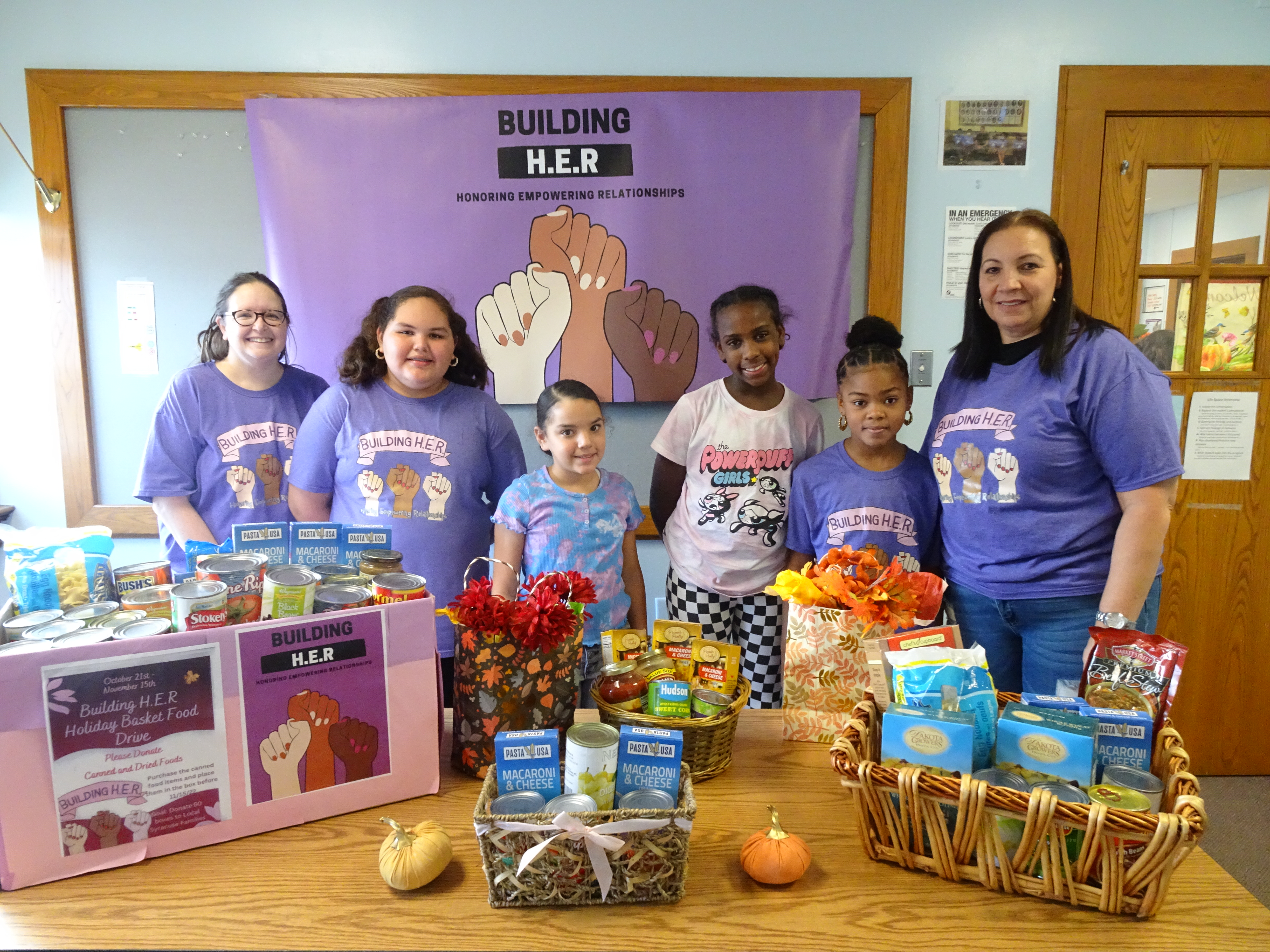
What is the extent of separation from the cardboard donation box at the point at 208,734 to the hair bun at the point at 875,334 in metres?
1.43

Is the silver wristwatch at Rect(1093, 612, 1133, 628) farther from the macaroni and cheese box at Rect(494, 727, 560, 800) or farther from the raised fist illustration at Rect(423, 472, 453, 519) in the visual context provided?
the raised fist illustration at Rect(423, 472, 453, 519)

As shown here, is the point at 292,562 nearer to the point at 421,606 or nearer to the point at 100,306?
the point at 421,606

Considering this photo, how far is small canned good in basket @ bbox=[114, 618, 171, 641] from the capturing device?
2.74 ft

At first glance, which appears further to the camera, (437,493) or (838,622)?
(437,493)

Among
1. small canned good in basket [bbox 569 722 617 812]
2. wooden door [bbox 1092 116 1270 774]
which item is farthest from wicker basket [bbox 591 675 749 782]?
wooden door [bbox 1092 116 1270 774]

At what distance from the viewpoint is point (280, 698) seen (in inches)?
35.5

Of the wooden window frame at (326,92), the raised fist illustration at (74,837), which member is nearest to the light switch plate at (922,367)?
the wooden window frame at (326,92)

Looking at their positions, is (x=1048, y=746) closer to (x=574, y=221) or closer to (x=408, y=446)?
A: (x=408, y=446)

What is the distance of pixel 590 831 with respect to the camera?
2.53 ft

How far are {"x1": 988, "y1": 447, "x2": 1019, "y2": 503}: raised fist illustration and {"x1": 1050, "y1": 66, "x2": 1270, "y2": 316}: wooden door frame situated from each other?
4.93 feet

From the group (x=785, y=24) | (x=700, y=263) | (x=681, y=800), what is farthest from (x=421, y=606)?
(x=785, y=24)

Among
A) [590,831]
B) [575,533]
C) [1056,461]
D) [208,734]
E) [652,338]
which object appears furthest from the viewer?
[652,338]

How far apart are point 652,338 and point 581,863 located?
1922 mm

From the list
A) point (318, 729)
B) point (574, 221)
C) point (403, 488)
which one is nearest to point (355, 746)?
point (318, 729)
